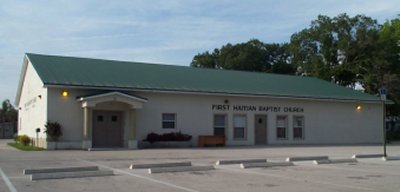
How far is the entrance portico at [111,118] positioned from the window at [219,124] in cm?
580

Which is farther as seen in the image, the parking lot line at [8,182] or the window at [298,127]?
the window at [298,127]

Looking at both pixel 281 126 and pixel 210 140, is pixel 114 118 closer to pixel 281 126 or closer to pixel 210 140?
pixel 210 140

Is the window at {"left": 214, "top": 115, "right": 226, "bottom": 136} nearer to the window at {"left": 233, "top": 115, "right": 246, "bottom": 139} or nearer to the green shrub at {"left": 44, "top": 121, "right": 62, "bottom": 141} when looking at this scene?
the window at {"left": 233, "top": 115, "right": 246, "bottom": 139}

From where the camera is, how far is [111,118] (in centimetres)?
2805

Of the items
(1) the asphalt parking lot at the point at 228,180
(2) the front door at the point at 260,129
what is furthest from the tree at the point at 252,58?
(1) the asphalt parking lot at the point at 228,180

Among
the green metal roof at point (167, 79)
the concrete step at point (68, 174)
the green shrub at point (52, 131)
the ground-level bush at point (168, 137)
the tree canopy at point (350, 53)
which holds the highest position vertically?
the tree canopy at point (350, 53)

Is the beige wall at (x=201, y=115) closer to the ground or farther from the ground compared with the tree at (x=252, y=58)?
closer to the ground

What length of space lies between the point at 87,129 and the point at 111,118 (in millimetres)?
2149

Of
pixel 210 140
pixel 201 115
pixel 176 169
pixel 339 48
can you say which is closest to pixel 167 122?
pixel 201 115

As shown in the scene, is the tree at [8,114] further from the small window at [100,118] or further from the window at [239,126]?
the window at [239,126]

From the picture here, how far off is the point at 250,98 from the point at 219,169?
56.8 ft

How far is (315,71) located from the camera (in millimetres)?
50500

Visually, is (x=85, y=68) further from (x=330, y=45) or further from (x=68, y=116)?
(x=330, y=45)

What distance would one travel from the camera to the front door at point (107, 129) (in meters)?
27.5
